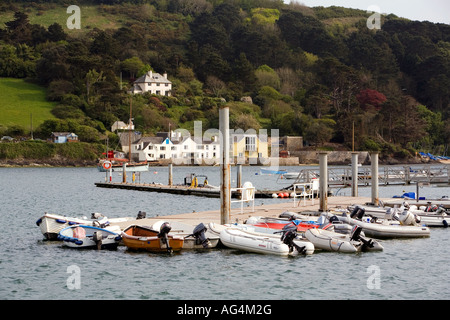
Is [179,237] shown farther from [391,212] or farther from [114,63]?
[114,63]

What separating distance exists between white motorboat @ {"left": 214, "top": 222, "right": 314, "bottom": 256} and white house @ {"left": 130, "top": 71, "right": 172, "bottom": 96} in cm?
11616

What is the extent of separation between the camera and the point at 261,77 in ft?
521

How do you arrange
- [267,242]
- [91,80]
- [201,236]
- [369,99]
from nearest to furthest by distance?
[267,242] → [201,236] → [91,80] → [369,99]

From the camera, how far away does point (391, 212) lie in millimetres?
31297

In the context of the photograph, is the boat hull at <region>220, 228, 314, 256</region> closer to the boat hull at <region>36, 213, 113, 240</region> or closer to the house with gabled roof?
the boat hull at <region>36, 213, 113, 240</region>

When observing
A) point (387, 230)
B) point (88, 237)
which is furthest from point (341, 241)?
point (88, 237)

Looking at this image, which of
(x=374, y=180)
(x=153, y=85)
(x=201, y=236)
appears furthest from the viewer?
(x=153, y=85)

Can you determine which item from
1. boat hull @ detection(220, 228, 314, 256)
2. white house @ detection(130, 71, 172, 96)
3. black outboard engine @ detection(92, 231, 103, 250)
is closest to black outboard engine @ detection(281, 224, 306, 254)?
boat hull @ detection(220, 228, 314, 256)

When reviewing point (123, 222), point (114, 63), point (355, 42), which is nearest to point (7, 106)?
point (114, 63)

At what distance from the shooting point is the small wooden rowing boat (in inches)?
991

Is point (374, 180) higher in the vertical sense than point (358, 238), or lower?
higher

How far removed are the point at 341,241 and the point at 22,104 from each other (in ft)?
362

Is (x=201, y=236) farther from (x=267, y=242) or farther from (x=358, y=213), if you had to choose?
(x=358, y=213)
